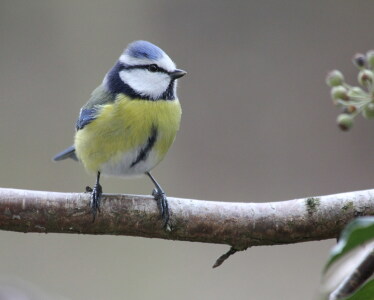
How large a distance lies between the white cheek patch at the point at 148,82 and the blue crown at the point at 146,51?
38 millimetres

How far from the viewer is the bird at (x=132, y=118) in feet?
4.90

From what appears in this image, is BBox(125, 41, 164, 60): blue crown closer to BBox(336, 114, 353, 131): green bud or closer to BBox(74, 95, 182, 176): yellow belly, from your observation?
BBox(74, 95, 182, 176): yellow belly

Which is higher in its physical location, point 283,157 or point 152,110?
point 152,110

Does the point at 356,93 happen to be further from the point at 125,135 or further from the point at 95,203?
the point at 125,135

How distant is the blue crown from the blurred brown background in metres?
1.21

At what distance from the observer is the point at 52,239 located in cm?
274

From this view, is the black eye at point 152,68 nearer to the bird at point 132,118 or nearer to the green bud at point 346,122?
the bird at point 132,118

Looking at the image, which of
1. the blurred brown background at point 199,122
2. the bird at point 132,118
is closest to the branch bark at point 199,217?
the bird at point 132,118

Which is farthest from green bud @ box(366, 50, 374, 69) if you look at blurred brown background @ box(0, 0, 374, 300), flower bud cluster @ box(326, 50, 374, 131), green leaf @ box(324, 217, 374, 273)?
blurred brown background @ box(0, 0, 374, 300)

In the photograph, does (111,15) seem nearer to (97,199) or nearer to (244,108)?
(244,108)

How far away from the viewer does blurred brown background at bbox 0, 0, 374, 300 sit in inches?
104

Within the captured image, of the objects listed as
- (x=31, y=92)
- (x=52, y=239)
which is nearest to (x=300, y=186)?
(x=52, y=239)

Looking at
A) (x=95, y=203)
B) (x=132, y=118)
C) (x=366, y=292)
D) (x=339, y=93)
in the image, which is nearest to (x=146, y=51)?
(x=132, y=118)

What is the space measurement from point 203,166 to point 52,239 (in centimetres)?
70
